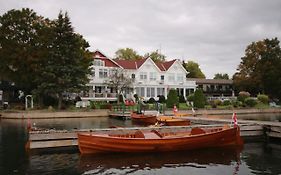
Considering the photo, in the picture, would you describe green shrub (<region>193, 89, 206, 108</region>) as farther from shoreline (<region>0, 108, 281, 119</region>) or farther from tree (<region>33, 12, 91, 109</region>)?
tree (<region>33, 12, 91, 109</region>)

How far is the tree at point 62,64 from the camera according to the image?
1854 inches

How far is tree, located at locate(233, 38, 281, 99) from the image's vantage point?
69.9m

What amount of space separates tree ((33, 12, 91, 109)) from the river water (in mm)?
27404

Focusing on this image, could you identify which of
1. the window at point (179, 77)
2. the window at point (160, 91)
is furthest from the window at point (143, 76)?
the window at point (179, 77)

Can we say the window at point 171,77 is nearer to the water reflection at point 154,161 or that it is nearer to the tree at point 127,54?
the tree at point 127,54

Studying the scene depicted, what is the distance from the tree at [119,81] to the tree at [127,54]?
36532 mm

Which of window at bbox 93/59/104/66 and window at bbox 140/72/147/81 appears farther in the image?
window at bbox 140/72/147/81

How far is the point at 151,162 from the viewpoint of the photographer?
55.2ft

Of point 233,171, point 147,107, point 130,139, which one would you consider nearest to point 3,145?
point 130,139

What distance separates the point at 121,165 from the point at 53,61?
3508 cm

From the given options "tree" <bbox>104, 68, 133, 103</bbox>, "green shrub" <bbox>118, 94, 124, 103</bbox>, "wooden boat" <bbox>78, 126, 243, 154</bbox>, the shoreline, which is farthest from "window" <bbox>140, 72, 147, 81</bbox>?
"wooden boat" <bbox>78, 126, 243, 154</bbox>

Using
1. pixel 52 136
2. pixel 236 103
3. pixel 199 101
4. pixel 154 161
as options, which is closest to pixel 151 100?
pixel 199 101

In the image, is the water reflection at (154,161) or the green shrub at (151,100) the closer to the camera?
the water reflection at (154,161)

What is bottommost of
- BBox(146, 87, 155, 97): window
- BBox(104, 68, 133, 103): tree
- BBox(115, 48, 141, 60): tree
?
BBox(146, 87, 155, 97): window
